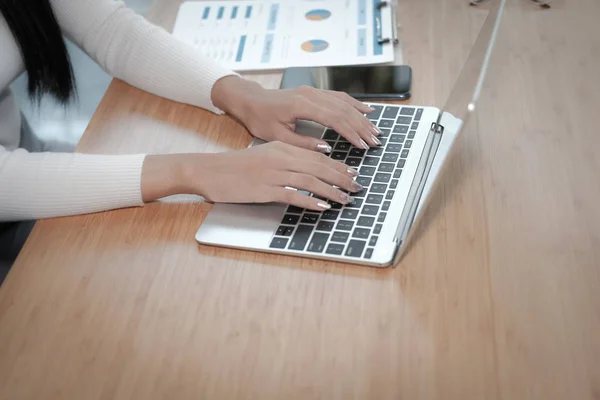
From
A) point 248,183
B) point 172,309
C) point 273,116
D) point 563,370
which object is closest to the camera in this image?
point 563,370

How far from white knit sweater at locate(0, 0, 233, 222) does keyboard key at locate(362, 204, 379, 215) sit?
0.30 meters

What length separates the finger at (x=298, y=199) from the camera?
0.88m

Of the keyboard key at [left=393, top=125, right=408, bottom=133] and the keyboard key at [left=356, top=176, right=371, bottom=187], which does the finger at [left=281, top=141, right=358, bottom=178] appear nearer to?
the keyboard key at [left=356, top=176, right=371, bottom=187]

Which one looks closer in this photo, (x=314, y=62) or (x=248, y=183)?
(x=248, y=183)

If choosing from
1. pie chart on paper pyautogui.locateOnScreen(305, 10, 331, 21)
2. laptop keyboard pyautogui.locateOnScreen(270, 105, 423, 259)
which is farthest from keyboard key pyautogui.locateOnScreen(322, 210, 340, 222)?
pie chart on paper pyautogui.locateOnScreen(305, 10, 331, 21)

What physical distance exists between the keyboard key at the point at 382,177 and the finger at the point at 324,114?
0.20 feet

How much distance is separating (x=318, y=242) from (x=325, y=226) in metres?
0.03

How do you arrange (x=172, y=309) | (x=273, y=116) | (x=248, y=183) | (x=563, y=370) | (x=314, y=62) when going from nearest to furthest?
(x=563, y=370) < (x=172, y=309) < (x=248, y=183) < (x=273, y=116) < (x=314, y=62)

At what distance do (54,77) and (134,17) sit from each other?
0.17 metres

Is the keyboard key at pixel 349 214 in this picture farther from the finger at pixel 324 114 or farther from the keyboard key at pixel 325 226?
the finger at pixel 324 114

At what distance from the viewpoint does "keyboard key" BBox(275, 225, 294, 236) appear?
87 centimetres

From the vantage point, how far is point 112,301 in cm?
83

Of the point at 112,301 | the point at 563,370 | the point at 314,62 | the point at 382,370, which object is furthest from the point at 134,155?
the point at 563,370

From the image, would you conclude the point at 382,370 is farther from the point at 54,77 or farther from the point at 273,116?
the point at 54,77
